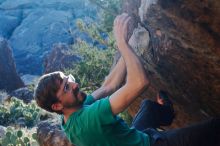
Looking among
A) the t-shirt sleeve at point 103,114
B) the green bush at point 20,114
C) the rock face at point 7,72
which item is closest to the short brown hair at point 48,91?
the t-shirt sleeve at point 103,114

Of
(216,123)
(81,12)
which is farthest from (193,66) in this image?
(81,12)

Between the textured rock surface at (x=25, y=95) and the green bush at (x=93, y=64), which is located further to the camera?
the textured rock surface at (x=25, y=95)

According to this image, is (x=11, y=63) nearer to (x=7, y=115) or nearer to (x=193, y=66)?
(x=7, y=115)

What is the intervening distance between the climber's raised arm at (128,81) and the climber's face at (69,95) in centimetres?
49

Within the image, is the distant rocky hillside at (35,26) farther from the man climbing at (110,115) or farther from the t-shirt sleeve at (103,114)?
the t-shirt sleeve at (103,114)

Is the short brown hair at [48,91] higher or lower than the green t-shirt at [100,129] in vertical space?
higher

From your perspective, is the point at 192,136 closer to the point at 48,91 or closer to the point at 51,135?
the point at 48,91

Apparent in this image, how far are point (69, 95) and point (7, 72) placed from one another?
2344cm

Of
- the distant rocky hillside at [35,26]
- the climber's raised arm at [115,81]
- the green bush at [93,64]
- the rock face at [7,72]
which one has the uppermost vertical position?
the climber's raised arm at [115,81]

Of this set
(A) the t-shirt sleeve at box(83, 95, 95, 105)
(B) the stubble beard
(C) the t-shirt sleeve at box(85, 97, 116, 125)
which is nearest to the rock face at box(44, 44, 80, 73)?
(A) the t-shirt sleeve at box(83, 95, 95, 105)

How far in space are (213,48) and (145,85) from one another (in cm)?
85

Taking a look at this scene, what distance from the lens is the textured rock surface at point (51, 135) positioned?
8484 mm

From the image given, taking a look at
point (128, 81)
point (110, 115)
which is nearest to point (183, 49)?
point (128, 81)

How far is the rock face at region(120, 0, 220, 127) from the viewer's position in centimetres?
430
